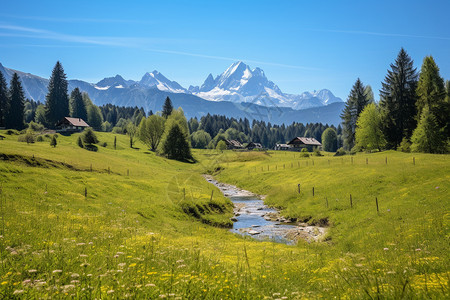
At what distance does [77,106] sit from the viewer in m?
147

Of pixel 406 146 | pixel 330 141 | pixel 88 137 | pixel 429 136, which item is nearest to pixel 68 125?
pixel 88 137

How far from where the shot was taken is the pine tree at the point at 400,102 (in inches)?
3275

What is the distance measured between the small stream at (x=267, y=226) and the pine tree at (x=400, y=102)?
5950 centimetres

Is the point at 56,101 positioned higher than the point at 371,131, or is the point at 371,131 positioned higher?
the point at 56,101

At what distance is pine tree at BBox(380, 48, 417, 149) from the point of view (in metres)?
83.2

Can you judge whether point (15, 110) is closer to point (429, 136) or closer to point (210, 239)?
point (210, 239)

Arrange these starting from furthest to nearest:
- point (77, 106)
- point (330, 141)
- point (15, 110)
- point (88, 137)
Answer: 1. point (330, 141)
2. point (77, 106)
3. point (15, 110)
4. point (88, 137)

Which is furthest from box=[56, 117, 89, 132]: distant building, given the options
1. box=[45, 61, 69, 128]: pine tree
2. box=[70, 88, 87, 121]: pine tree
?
box=[70, 88, 87, 121]: pine tree

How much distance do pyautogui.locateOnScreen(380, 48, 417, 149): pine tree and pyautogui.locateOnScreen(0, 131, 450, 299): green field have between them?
43.0 m

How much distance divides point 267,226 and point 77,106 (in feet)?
472

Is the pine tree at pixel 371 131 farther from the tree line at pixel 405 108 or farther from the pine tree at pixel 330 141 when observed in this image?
the pine tree at pixel 330 141

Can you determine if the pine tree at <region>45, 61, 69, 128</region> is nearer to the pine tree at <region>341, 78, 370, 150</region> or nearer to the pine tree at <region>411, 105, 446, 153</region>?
the pine tree at <region>341, 78, 370, 150</region>

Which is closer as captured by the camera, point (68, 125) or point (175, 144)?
point (175, 144)

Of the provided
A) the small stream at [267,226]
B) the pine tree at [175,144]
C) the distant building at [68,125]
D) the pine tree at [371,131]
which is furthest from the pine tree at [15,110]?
the pine tree at [371,131]
